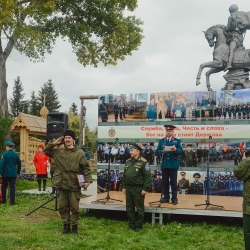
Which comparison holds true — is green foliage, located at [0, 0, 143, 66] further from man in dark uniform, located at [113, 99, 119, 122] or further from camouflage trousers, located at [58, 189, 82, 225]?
camouflage trousers, located at [58, 189, 82, 225]

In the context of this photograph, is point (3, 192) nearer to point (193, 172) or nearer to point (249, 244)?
point (193, 172)

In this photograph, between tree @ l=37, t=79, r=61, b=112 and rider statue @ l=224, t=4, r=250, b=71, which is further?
tree @ l=37, t=79, r=61, b=112

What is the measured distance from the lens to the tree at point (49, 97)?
45.8 metres

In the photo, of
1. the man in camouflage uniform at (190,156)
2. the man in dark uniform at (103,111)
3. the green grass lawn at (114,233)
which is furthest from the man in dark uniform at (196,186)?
the man in dark uniform at (103,111)

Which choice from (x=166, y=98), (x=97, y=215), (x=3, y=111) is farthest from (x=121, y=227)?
(x=3, y=111)

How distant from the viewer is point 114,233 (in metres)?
6.71

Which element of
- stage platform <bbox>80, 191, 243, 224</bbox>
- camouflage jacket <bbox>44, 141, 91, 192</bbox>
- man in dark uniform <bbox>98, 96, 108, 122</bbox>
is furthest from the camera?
man in dark uniform <bbox>98, 96, 108, 122</bbox>

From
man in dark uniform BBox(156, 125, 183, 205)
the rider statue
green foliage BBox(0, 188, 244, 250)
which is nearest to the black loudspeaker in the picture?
green foliage BBox(0, 188, 244, 250)

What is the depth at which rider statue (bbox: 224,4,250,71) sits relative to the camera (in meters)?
10.4

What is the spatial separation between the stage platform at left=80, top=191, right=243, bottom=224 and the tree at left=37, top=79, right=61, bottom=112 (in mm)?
37839

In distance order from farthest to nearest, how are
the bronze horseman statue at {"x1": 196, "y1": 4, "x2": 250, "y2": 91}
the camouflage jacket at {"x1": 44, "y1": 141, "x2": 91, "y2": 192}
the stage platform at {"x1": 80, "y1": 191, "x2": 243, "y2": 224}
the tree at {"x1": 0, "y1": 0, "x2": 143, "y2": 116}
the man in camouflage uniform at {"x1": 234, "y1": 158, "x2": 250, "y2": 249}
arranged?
the tree at {"x1": 0, "y1": 0, "x2": 143, "y2": 116}
the bronze horseman statue at {"x1": 196, "y1": 4, "x2": 250, "y2": 91}
the stage platform at {"x1": 80, "y1": 191, "x2": 243, "y2": 224}
the camouflage jacket at {"x1": 44, "y1": 141, "x2": 91, "y2": 192}
the man in camouflage uniform at {"x1": 234, "y1": 158, "x2": 250, "y2": 249}

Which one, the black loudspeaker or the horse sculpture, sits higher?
the horse sculpture

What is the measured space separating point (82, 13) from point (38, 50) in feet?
8.44

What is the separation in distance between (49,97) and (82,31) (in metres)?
30.8
